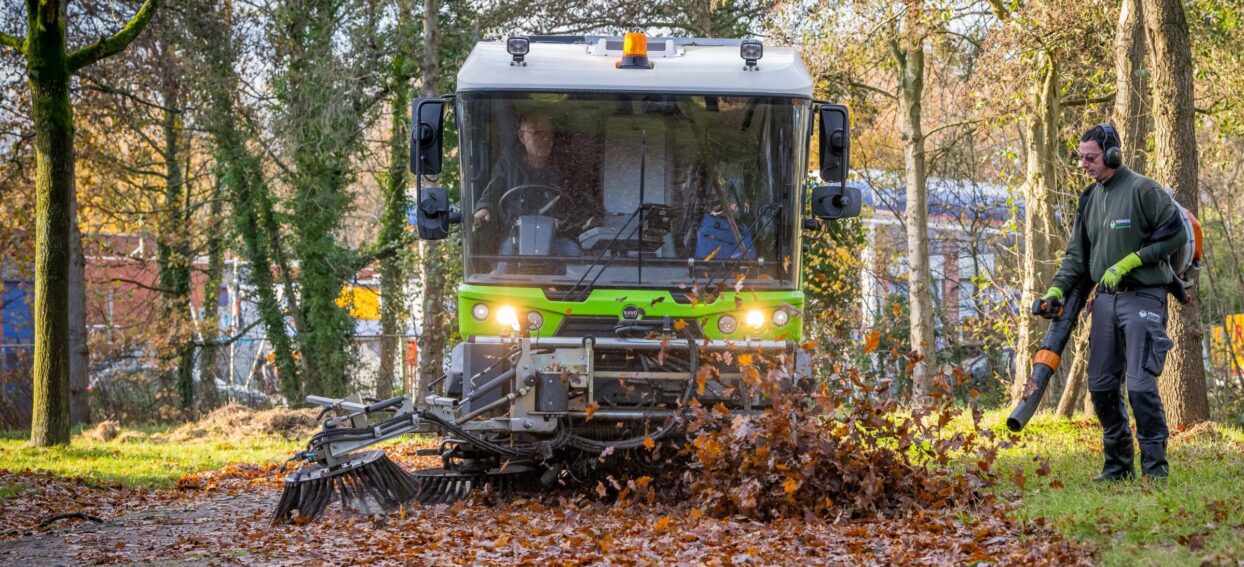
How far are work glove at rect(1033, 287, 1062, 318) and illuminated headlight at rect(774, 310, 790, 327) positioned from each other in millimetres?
1790

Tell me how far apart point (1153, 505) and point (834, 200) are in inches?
129

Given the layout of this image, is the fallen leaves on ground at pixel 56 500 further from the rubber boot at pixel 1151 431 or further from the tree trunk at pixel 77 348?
the tree trunk at pixel 77 348

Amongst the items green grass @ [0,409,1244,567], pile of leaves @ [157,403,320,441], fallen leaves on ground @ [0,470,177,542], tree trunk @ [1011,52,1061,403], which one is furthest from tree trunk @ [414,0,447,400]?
tree trunk @ [1011,52,1061,403]

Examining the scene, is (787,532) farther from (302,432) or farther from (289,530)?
(302,432)

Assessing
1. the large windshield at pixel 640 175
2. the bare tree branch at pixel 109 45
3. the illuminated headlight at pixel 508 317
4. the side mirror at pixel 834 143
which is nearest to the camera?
the illuminated headlight at pixel 508 317

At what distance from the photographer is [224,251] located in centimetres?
2505

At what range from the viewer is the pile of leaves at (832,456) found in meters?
7.18

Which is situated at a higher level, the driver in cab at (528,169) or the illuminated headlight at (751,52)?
the illuminated headlight at (751,52)

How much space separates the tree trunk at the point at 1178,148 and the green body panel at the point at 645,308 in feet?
9.32

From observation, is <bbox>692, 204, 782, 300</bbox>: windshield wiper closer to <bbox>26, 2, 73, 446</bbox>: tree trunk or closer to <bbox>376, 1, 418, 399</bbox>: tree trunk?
<bbox>26, 2, 73, 446</bbox>: tree trunk

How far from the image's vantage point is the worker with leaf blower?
680 centimetres

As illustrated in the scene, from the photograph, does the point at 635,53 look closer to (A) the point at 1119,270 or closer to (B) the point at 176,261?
(A) the point at 1119,270

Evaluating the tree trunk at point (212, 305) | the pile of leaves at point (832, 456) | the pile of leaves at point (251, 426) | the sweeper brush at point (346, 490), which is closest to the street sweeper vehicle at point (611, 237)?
the sweeper brush at point (346, 490)

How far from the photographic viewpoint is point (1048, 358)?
7.15 metres
